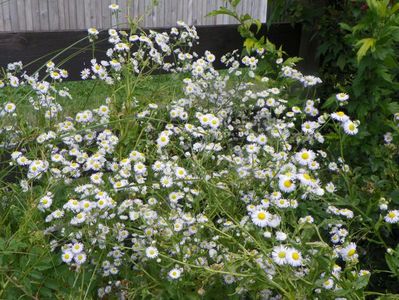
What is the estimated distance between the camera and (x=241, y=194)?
74.4 inches

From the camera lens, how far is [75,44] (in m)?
2.57

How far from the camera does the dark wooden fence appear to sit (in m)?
2.47

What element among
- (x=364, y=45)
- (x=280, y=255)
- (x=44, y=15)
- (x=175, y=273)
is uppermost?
(x=364, y=45)

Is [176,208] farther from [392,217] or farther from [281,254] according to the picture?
[392,217]

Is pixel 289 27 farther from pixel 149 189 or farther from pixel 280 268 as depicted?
pixel 280 268

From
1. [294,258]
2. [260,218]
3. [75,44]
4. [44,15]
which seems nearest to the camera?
[294,258]

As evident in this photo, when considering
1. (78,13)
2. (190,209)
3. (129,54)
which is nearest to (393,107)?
(190,209)

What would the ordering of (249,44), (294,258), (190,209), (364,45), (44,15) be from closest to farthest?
(294,258) → (190,209) → (364,45) → (249,44) → (44,15)

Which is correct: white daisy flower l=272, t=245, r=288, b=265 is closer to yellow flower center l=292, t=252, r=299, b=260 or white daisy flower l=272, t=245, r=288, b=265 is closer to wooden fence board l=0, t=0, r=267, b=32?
yellow flower center l=292, t=252, r=299, b=260

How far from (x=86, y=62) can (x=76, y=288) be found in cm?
134

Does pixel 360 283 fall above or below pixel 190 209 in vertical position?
above

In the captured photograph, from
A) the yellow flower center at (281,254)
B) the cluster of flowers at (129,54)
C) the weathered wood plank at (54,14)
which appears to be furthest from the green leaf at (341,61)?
the weathered wood plank at (54,14)

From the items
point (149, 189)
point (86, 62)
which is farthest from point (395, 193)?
point (86, 62)

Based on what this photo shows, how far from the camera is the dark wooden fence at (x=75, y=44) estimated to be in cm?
247
